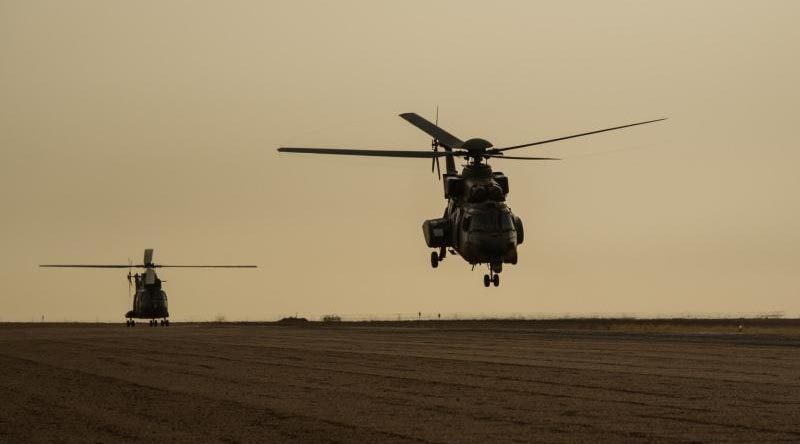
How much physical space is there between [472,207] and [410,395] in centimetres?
3169

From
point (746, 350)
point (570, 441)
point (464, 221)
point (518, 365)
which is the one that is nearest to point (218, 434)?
point (570, 441)

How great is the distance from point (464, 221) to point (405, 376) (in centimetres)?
2671

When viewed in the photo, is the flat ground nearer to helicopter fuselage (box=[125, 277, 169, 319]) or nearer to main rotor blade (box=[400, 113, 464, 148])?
main rotor blade (box=[400, 113, 464, 148])

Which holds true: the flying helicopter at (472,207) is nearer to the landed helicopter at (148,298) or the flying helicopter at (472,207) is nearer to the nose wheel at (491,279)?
the nose wheel at (491,279)

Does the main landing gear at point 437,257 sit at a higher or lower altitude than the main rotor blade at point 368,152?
lower

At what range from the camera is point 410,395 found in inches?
1027

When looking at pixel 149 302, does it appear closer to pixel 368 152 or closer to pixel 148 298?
pixel 148 298

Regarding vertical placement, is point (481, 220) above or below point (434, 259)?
above

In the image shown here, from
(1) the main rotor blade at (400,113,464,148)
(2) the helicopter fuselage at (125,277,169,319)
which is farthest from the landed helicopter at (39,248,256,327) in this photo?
(1) the main rotor blade at (400,113,464,148)

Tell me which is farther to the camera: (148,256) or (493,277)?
(148,256)

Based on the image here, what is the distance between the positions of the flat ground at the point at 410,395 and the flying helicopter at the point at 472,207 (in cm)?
1188

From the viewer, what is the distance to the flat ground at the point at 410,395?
1980 centimetres

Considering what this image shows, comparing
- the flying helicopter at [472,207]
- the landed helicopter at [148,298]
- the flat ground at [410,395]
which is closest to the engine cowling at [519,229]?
the flying helicopter at [472,207]

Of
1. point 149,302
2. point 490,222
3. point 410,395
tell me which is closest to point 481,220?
point 490,222
